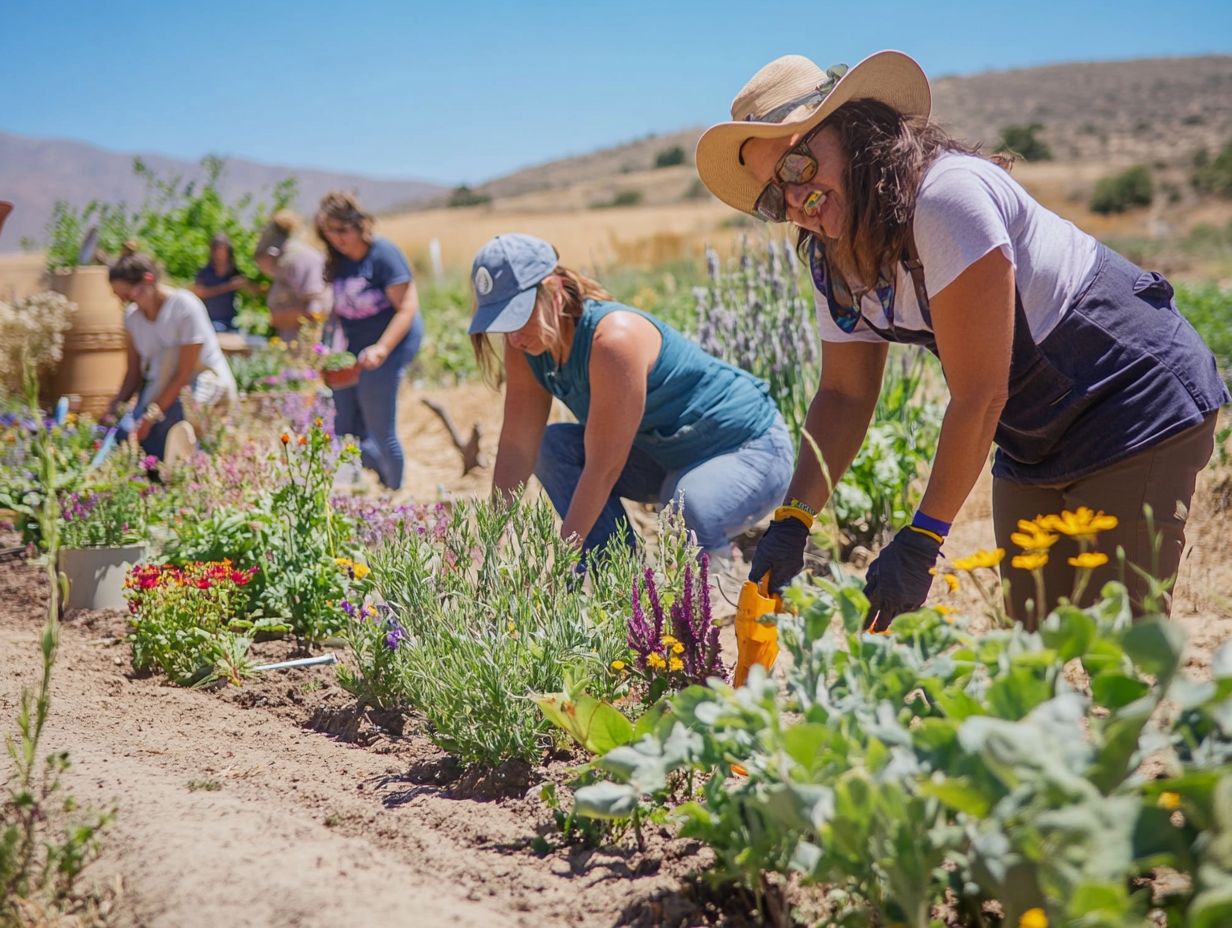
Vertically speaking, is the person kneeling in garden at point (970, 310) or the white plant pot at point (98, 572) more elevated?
the person kneeling in garden at point (970, 310)

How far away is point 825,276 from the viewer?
2393 mm

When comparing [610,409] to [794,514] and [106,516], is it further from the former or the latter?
[106,516]

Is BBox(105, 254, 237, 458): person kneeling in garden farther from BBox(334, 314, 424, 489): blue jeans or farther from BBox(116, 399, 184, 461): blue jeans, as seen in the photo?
BBox(334, 314, 424, 489): blue jeans

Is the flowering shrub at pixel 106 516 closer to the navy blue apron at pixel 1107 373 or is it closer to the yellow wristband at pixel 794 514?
the yellow wristband at pixel 794 514

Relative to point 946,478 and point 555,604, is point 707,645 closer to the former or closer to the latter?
point 555,604

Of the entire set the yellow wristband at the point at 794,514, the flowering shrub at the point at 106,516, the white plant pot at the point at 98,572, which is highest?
the yellow wristband at the point at 794,514

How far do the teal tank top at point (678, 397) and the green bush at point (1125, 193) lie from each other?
3841 centimetres

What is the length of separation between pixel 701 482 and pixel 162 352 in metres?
3.89

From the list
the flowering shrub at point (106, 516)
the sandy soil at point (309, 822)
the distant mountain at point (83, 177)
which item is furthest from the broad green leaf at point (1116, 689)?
the distant mountain at point (83, 177)

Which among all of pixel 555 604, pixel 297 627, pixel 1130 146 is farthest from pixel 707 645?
pixel 1130 146

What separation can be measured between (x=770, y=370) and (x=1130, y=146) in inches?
2164

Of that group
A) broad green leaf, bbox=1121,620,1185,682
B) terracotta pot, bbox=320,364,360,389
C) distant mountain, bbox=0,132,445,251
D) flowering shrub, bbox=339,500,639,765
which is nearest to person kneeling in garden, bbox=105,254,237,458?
terracotta pot, bbox=320,364,360,389

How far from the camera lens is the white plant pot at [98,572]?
13.2 feet

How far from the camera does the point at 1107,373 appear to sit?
2.20 m
